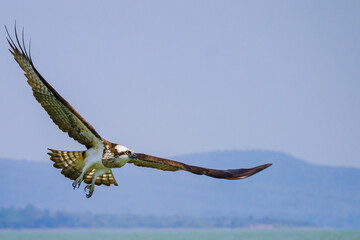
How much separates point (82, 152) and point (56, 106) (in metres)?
1.22

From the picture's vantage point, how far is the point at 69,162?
16188 mm

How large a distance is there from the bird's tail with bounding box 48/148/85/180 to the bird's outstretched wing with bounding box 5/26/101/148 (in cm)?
38

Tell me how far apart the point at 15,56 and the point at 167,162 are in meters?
3.74

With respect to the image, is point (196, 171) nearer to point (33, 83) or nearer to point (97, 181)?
point (97, 181)

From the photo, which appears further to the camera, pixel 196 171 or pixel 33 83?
pixel 196 171

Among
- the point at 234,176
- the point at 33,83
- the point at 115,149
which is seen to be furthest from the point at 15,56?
the point at 234,176

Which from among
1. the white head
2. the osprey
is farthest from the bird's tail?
the white head

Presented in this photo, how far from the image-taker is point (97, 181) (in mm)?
16875

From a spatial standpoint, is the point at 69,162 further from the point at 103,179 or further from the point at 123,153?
the point at 123,153

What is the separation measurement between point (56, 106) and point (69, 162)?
145cm

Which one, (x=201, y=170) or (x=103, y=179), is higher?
(x=201, y=170)

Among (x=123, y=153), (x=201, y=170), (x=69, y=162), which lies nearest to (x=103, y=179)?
(x=69, y=162)

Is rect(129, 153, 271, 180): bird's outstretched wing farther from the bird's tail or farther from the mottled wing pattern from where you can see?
the bird's tail

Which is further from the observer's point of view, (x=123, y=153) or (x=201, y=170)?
(x=201, y=170)
